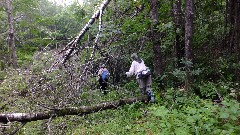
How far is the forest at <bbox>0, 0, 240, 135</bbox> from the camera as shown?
6107mm

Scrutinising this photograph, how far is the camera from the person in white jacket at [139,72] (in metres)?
8.59

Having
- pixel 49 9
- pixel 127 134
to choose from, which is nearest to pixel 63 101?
pixel 127 134

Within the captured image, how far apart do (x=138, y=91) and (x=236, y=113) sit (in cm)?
455

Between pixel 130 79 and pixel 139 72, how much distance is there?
4028 mm

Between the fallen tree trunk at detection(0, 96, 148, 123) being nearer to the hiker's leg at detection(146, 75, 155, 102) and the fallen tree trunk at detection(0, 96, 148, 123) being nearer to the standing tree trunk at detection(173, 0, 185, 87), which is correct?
the hiker's leg at detection(146, 75, 155, 102)

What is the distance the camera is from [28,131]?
707cm

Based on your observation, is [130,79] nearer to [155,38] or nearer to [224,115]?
[155,38]

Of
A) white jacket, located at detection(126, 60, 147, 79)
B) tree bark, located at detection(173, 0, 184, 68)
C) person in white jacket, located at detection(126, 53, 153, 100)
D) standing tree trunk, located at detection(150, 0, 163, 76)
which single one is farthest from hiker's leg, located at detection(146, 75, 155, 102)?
tree bark, located at detection(173, 0, 184, 68)

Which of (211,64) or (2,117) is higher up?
(211,64)

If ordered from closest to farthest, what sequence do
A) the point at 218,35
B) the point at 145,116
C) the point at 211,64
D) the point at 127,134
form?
1. the point at 127,134
2. the point at 145,116
3. the point at 211,64
4. the point at 218,35

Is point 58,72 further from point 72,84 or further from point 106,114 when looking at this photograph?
point 106,114

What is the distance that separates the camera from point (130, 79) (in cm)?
1256

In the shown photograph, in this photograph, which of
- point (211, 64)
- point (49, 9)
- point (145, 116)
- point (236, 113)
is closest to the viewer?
point (236, 113)

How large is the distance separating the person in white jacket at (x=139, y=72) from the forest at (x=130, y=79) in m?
0.25
